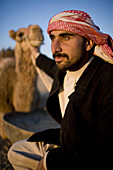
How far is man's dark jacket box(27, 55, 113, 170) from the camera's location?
2.31ft

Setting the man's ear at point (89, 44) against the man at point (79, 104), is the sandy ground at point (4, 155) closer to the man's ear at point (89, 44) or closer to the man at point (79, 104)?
the man at point (79, 104)

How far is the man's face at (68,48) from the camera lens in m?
0.90

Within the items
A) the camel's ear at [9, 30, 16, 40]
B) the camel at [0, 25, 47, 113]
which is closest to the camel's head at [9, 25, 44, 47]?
the camel at [0, 25, 47, 113]

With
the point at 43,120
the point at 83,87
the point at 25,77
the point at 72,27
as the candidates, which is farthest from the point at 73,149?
the point at 43,120

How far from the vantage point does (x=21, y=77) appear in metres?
2.58

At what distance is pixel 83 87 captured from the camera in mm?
862

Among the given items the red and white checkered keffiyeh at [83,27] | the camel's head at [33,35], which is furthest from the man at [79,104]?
the camel's head at [33,35]

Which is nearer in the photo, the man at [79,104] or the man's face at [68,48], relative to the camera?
the man at [79,104]

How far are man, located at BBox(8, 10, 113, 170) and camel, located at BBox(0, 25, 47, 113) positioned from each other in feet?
3.93

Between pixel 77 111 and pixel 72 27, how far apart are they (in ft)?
1.60

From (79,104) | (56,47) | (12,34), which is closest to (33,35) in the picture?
(12,34)

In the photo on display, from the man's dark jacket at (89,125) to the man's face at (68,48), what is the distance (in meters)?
0.10

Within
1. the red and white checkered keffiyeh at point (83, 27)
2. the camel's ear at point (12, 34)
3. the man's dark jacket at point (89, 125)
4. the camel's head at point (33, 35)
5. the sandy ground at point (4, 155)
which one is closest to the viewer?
the man's dark jacket at point (89, 125)

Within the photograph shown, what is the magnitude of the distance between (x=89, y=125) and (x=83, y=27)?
1.85 feet
